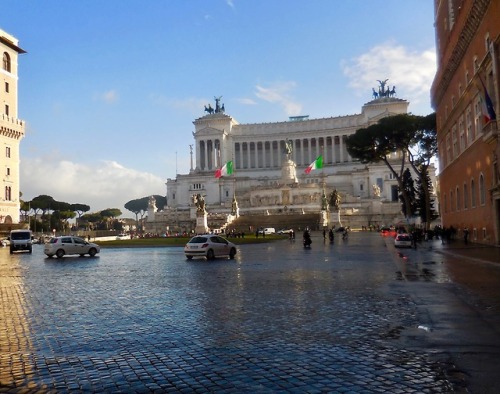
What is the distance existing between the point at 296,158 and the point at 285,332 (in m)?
122

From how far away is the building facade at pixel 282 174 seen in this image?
95188 millimetres

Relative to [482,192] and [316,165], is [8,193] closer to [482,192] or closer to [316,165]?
[316,165]

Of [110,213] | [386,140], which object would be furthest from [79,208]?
[386,140]

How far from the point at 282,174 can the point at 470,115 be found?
70.0 metres

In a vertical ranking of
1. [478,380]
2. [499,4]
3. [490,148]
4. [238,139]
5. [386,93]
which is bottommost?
[478,380]

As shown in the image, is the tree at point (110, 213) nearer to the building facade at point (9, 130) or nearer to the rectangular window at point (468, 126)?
the building facade at point (9, 130)

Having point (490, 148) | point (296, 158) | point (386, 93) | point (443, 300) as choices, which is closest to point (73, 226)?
point (296, 158)

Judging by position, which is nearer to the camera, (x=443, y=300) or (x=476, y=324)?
(x=476, y=324)

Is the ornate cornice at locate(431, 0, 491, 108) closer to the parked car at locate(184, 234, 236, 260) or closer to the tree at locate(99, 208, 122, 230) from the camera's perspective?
the parked car at locate(184, 234, 236, 260)

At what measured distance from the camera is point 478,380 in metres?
6.11

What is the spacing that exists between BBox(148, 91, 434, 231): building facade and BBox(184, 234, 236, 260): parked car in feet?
185

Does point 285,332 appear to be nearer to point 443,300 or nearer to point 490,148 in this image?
point 443,300

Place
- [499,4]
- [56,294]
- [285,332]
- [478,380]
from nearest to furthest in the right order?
[478,380] → [285,332] → [56,294] → [499,4]

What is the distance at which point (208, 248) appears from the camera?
28594mm
